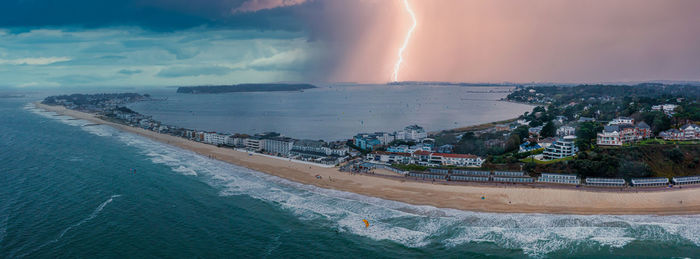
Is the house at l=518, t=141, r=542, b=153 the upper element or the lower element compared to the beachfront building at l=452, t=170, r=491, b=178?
upper

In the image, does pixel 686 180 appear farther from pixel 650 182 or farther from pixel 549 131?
pixel 549 131

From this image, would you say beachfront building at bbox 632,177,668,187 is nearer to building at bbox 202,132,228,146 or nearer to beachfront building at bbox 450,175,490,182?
beachfront building at bbox 450,175,490,182

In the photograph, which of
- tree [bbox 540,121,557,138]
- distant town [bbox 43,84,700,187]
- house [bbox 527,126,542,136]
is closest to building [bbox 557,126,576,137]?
distant town [bbox 43,84,700,187]

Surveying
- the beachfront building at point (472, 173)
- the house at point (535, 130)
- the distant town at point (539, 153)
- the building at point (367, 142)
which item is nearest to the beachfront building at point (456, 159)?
the distant town at point (539, 153)

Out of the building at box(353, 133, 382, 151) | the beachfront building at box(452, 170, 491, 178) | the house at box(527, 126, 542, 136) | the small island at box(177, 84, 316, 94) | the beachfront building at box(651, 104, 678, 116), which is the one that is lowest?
the beachfront building at box(452, 170, 491, 178)

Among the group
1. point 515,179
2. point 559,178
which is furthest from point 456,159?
point 559,178

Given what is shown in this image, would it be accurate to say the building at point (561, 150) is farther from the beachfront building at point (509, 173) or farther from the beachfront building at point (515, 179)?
the beachfront building at point (515, 179)
